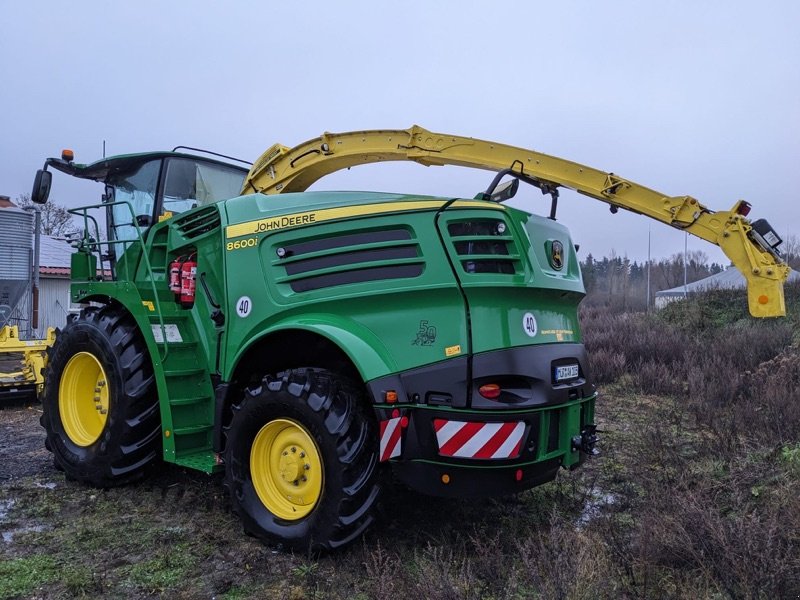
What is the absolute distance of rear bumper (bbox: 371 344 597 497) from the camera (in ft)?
11.4

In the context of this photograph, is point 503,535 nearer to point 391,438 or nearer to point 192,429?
point 391,438

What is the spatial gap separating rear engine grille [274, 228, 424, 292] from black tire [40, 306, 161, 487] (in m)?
1.47

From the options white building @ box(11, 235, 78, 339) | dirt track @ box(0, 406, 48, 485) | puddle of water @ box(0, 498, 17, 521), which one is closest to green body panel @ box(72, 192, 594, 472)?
puddle of water @ box(0, 498, 17, 521)

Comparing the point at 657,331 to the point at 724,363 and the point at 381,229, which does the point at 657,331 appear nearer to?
the point at 724,363

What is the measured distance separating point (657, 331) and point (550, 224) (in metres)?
10.4

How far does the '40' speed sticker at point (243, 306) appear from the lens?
4.24 m

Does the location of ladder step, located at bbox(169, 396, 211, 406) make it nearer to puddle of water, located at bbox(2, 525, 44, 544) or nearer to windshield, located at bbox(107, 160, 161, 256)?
puddle of water, located at bbox(2, 525, 44, 544)

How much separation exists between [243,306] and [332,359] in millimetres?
700

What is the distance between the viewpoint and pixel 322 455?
363 centimetres

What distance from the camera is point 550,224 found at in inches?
168

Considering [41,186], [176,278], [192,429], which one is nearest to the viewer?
[192,429]

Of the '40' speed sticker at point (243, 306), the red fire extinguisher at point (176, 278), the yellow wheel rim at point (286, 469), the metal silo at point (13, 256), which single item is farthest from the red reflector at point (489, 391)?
the metal silo at point (13, 256)

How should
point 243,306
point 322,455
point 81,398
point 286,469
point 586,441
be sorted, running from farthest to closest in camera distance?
point 81,398 < point 243,306 < point 586,441 < point 286,469 < point 322,455

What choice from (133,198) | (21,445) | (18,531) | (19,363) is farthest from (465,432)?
(19,363)
